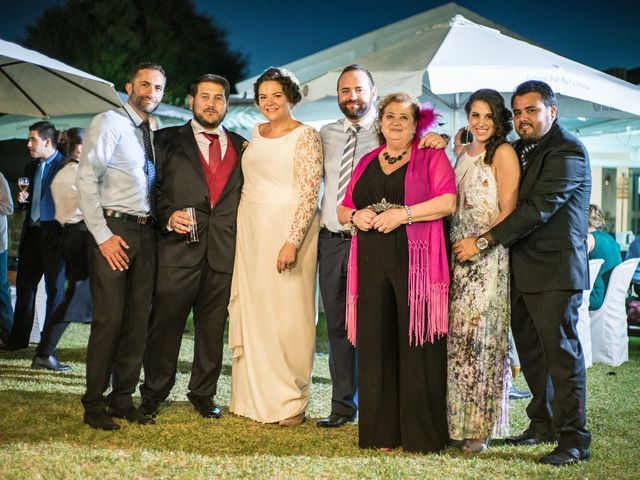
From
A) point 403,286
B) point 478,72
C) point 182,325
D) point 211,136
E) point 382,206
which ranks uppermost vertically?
point 478,72

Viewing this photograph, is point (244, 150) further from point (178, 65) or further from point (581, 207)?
point (178, 65)

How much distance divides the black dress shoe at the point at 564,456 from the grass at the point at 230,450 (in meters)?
0.05

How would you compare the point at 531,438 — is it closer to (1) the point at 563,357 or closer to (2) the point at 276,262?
(1) the point at 563,357

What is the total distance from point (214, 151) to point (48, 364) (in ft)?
9.39

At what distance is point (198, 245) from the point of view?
5473 mm

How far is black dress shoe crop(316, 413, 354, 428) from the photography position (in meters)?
5.41

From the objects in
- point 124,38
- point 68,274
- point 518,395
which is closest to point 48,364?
point 68,274

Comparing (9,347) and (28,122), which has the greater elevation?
(28,122)

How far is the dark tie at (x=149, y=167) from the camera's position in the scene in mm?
5285

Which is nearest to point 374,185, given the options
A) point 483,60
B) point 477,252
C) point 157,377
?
point 477,252

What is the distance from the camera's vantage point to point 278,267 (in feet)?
17.6

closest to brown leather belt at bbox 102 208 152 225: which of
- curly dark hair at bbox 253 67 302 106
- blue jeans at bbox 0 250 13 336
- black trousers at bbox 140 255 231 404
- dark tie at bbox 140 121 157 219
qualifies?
dark tie at bbox 140 121 157 219

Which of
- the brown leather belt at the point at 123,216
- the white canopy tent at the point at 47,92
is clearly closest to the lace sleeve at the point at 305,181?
the brown leather belt at the point at 123,216

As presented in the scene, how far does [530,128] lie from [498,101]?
24cm
